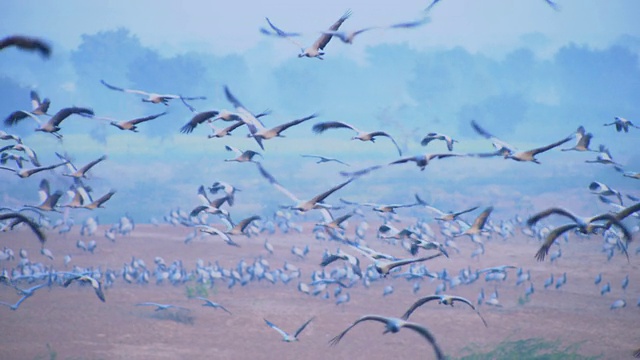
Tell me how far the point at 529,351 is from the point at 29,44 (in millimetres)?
10881

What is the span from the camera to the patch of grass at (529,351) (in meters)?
13.6

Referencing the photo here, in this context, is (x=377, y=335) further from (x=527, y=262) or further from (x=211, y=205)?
(x=527, y=262)

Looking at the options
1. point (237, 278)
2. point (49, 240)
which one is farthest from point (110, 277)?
point (49, 240)

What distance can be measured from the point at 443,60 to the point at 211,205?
89139 mm

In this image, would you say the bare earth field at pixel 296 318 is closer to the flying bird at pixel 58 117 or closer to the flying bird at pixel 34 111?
the flying bird at pixel 34 111

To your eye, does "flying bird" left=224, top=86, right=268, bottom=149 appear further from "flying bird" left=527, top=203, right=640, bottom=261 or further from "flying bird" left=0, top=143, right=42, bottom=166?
"flying bird" left=527, top=203, right=640, bottom=261

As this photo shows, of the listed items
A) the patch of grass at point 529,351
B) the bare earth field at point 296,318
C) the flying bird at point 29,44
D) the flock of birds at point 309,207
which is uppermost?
the flying bird at point 29,44

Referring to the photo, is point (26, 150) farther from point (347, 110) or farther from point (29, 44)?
point (347, 110)

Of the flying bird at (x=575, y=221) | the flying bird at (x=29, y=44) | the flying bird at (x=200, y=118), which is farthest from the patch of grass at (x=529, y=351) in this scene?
the flying bird at (x=29, y=44)

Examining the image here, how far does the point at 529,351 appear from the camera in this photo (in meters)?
13.8

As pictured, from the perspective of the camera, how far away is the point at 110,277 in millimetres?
19625

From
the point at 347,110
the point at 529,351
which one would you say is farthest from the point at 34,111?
the point at 347,110

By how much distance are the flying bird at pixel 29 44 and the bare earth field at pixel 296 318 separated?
9.57 meters

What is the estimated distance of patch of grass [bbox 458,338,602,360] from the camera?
44.7ft
